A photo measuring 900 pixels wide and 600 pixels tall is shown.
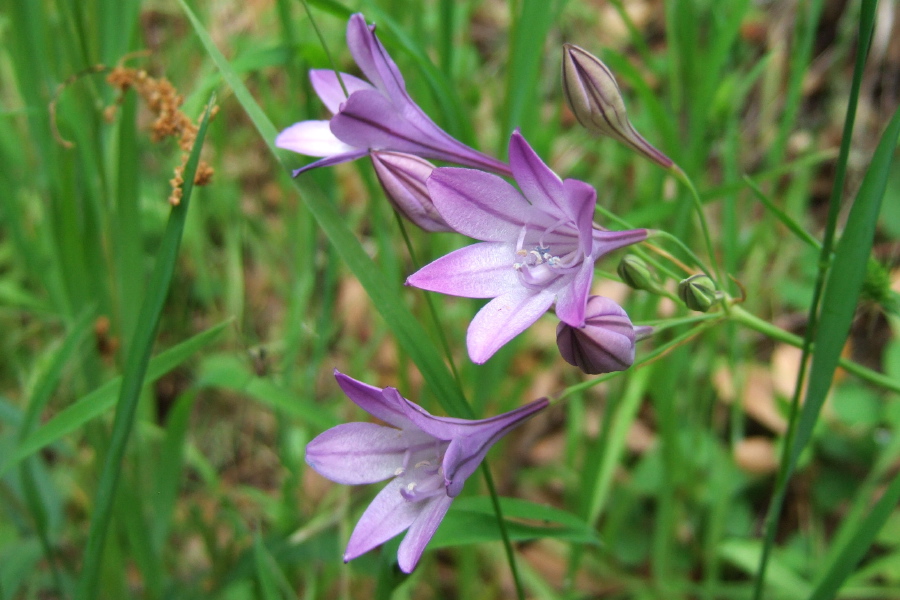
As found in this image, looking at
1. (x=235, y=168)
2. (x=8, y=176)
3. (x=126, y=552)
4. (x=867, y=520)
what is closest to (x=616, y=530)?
(x=867, y=520)

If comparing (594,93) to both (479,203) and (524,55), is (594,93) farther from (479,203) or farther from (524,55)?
(524,55)

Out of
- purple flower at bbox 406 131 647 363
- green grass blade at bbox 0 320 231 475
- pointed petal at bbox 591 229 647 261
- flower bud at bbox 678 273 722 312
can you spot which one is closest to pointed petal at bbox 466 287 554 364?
purple flower at bbox 406 131 647 363

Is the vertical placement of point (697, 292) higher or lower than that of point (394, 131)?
lower

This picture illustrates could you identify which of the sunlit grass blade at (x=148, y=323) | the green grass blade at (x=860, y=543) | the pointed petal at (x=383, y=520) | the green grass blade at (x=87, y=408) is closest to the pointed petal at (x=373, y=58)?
the sunlit grass blade at (x=148, y=323)

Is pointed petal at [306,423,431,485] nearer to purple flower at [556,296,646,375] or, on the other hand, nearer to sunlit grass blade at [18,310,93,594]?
purple flower at [556,296,646,375]

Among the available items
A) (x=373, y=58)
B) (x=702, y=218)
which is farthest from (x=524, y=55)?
(x=702, y=218)

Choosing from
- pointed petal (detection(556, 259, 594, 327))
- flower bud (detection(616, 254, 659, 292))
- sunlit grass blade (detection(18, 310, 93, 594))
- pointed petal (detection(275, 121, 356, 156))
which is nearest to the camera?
pointed petal (detection(556, 259, 594, 327))

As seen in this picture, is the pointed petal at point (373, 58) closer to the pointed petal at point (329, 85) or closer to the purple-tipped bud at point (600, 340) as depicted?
the pointed petal at point (329, 85)
